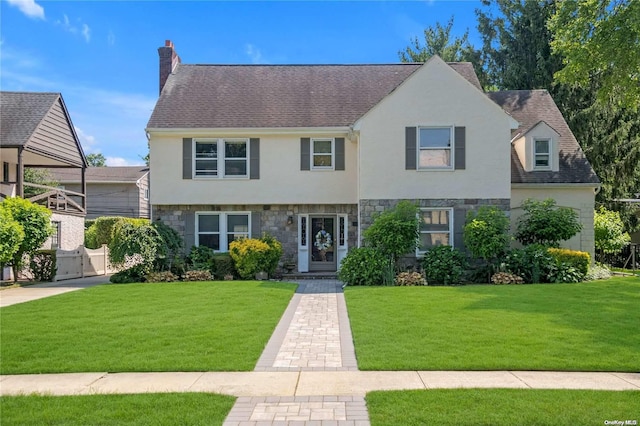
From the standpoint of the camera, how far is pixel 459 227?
54.9 feet

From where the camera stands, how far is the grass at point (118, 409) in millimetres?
4805

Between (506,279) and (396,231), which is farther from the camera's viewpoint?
(396,231)

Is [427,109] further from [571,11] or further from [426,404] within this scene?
[426,404]

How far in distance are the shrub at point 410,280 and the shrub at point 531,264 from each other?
2814 millimetres

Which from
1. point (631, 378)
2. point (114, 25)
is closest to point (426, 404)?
point (631, 378)

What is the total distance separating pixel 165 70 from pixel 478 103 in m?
13.4

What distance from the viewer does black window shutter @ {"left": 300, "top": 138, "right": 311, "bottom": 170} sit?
60.8 ft

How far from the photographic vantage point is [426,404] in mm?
5234

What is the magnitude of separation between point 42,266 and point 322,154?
10.9 metres

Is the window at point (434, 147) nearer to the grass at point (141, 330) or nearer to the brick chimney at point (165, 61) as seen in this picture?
the grass at point (141, 330)

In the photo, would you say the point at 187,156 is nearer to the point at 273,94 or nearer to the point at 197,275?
the point at 273,94

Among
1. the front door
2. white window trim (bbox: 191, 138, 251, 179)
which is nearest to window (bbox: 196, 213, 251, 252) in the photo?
white window trim (bbox: 191, 138, 251, 179)

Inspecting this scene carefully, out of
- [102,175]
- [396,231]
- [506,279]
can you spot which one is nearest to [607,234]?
[506,279]

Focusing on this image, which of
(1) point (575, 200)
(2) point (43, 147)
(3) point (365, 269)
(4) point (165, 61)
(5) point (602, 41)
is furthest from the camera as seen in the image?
(4) point (165, 61)
